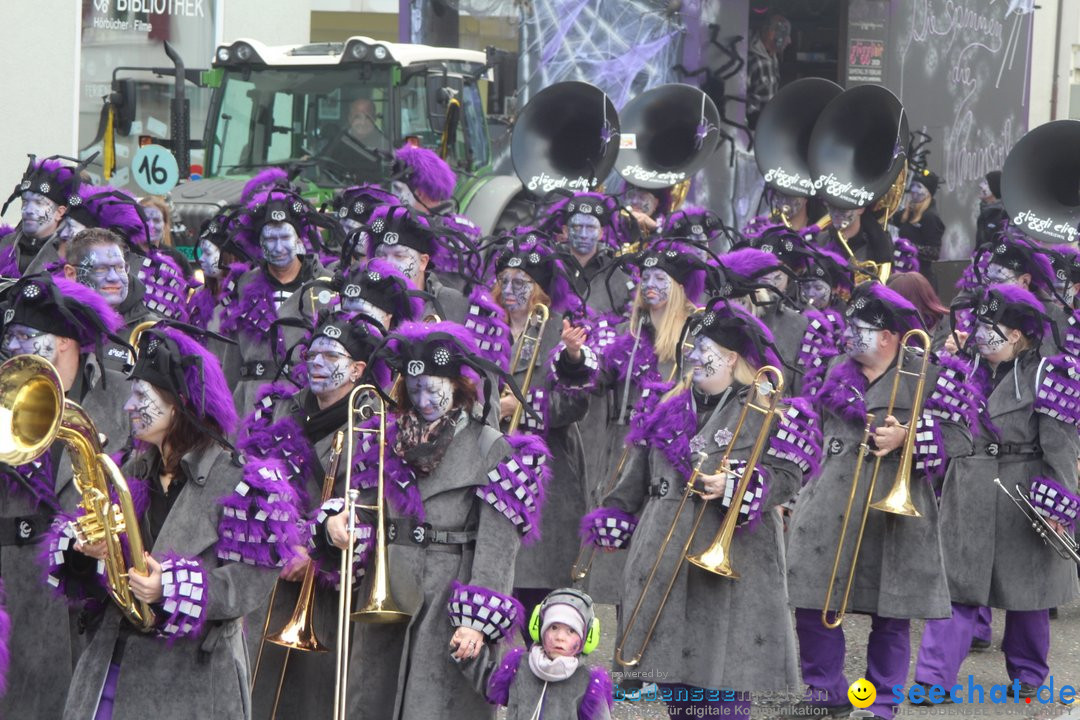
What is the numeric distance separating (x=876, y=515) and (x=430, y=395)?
9.83ft

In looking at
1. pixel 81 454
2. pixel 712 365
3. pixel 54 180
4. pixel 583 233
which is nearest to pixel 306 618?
pixel 81 454

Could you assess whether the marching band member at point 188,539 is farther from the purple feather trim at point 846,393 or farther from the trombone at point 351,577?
the purple feather trim at point 846,393

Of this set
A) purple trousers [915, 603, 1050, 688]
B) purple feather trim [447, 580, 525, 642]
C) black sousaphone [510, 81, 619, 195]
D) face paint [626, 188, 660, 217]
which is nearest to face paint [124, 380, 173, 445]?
purple feather trim [447, 580, 525, 642]

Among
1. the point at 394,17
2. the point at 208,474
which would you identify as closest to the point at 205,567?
the point at 208,474

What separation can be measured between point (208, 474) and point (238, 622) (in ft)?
1.63

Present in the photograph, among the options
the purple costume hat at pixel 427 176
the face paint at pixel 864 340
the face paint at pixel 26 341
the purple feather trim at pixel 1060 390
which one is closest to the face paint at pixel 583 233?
the purple costume hat at pixel 427 176

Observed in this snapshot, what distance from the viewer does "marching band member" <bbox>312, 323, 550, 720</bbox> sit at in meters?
6.12

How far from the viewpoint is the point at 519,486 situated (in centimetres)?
617

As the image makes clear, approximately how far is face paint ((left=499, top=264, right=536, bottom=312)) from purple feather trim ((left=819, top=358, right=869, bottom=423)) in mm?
1590

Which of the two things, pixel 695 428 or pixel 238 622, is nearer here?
pixel 238 622

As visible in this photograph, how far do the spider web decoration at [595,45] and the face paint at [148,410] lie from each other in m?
10.5

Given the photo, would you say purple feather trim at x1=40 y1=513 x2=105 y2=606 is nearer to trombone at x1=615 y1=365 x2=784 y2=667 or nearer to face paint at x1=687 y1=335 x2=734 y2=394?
trombone at x1=615 y1=365 x2=784 y2=667

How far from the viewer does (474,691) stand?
620cm

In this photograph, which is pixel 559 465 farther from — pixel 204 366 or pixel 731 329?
pixel 204 366
